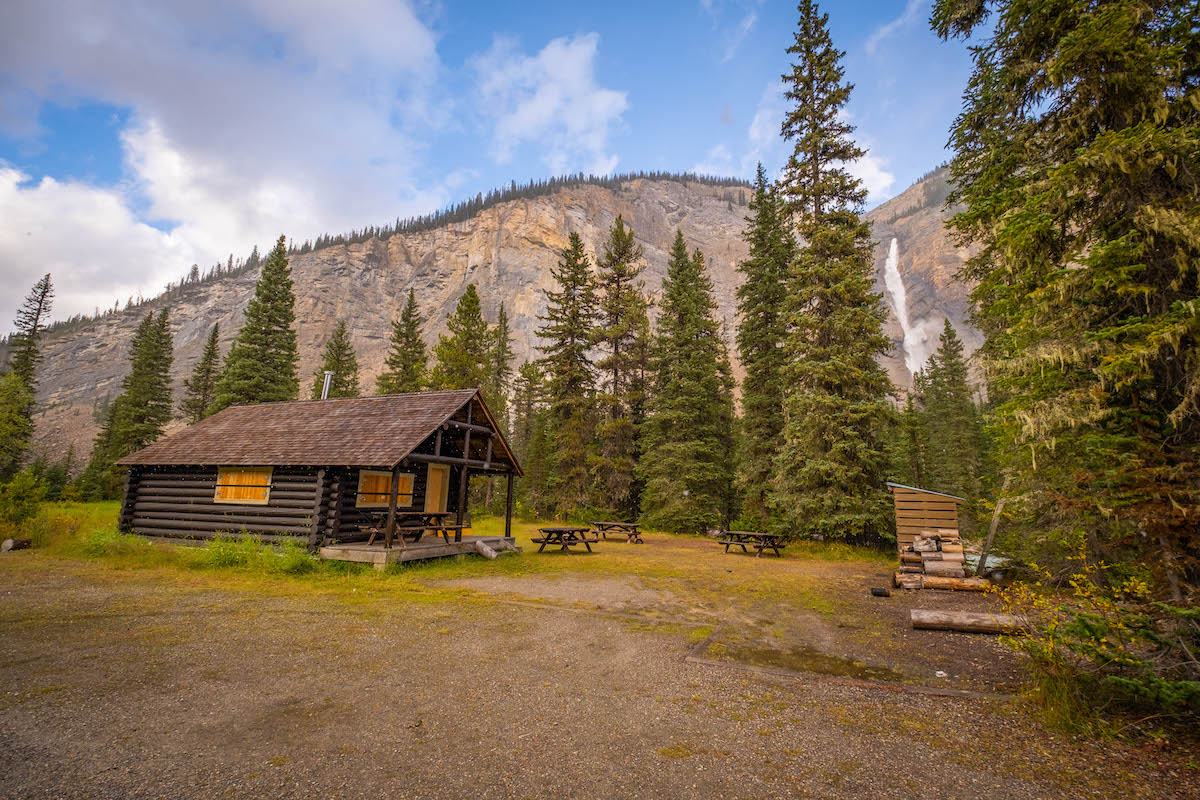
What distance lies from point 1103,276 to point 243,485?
1937 cm

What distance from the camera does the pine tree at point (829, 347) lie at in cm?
1681

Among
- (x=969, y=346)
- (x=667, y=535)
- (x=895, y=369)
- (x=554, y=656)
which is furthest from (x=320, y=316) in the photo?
(x=969, y=346)

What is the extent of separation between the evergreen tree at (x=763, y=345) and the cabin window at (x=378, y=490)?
46.0ft

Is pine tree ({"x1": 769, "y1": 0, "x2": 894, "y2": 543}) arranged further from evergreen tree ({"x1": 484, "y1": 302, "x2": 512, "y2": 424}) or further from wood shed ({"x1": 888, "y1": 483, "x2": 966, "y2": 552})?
evergreen tree ({"x1": 484, "y1": 302, "x2": 512, "y2": 424})

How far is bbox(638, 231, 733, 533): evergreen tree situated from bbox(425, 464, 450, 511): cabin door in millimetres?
10479

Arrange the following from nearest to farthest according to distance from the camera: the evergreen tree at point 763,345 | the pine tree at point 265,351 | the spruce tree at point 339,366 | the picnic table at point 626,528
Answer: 1. the picnic table at point 626,528
2. the evergreen tree at point 763,345
3. the pine tree at point 265,351
4. the spruce tree at point 339,366

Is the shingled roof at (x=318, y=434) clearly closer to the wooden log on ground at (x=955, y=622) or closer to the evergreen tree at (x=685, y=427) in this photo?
the evergreen tree at (x=685, y=427)

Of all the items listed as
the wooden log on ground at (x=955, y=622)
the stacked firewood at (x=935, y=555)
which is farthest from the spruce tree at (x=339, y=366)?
the wooden log on ground at (x=955, y=622)

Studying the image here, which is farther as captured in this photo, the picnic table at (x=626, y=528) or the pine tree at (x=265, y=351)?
the pine tree at (x=265, y=351)

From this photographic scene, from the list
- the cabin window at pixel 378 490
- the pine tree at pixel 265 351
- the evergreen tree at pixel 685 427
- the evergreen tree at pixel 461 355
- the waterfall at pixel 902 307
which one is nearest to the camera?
the cabin window at pixel 378 490

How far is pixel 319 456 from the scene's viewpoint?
43.9ft

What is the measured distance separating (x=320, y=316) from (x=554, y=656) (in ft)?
362

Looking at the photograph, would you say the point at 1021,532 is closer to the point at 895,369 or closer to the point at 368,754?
the point at 368,754

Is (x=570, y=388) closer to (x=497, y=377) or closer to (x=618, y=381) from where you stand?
(x=618, y=381)
